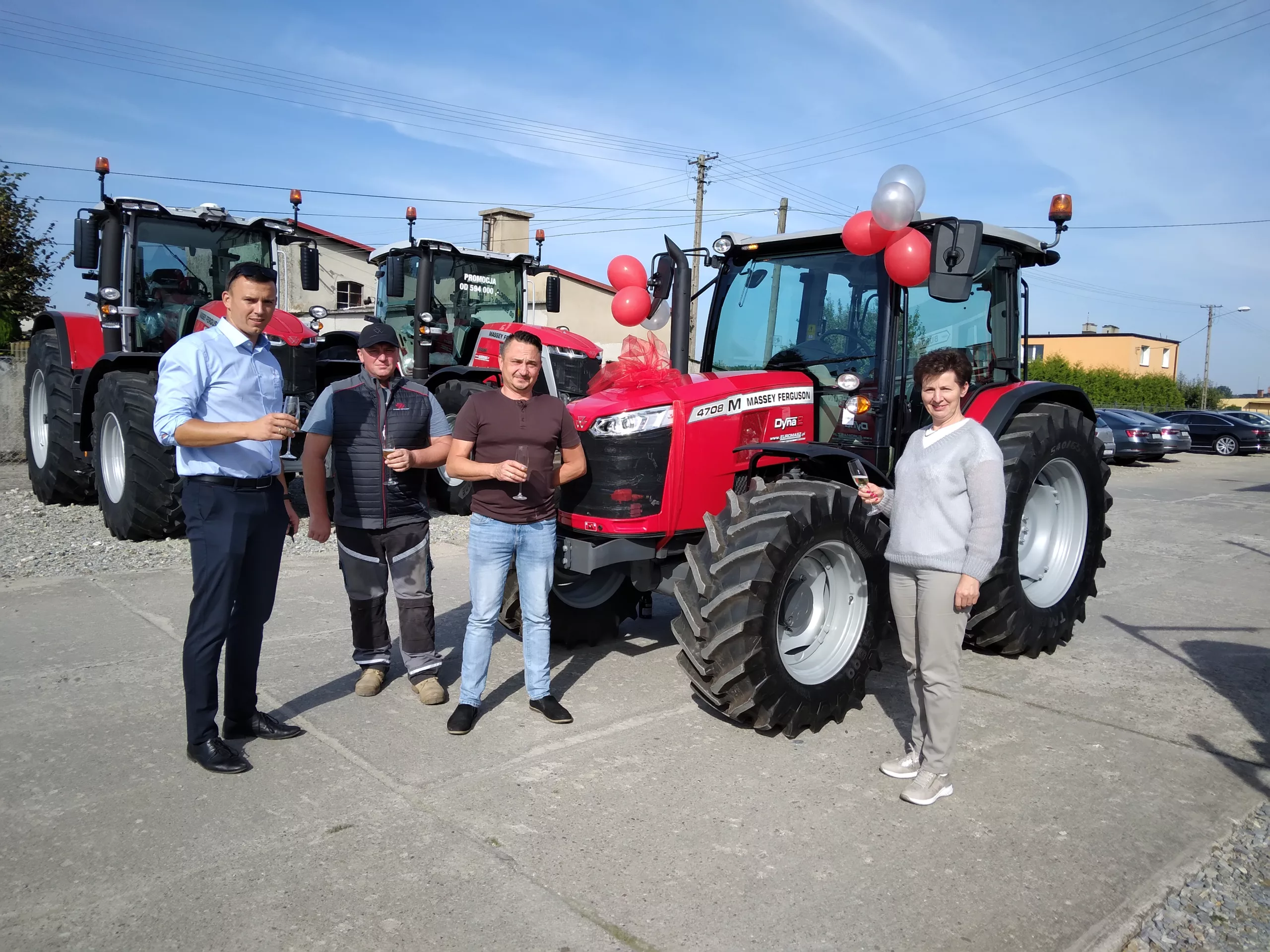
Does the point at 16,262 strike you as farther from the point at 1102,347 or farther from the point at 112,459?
the point at 1102,347

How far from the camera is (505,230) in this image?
21.1 metres

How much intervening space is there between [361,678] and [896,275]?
3.35 m

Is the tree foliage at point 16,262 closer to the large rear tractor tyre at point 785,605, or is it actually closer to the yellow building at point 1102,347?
the large rear tractor tyre at point 785,605

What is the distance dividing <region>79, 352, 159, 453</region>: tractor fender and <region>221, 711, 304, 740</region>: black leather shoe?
216 inches

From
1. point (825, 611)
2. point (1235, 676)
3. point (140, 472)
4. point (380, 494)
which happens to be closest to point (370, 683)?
point (380, 494)

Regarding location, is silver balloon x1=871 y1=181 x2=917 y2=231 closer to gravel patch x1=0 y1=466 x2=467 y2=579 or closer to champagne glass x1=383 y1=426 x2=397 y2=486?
champagne glass x1=383 y1=426 x2=397 y2=486

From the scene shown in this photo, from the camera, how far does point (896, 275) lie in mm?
4539

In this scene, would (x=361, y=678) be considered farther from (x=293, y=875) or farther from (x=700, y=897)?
(x=700, y=897)

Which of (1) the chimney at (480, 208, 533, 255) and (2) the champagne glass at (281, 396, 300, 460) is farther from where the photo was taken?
(1) the chimney at (480, 208, 533, 255)

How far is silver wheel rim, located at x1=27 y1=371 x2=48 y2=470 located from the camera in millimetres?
9750

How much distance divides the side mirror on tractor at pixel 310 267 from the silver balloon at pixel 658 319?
4.60 meters

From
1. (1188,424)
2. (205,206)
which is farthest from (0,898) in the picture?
(1188,424)

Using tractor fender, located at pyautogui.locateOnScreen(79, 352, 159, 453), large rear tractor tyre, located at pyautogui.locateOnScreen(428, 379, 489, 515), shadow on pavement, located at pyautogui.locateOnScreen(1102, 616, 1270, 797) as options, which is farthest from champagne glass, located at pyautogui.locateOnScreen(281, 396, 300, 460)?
shadow on pavement, located at pyautogui.locateOnScreen(1102, 616, 1270, 797)

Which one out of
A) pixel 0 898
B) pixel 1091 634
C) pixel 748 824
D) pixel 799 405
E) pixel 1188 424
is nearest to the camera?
pixel 0 898
